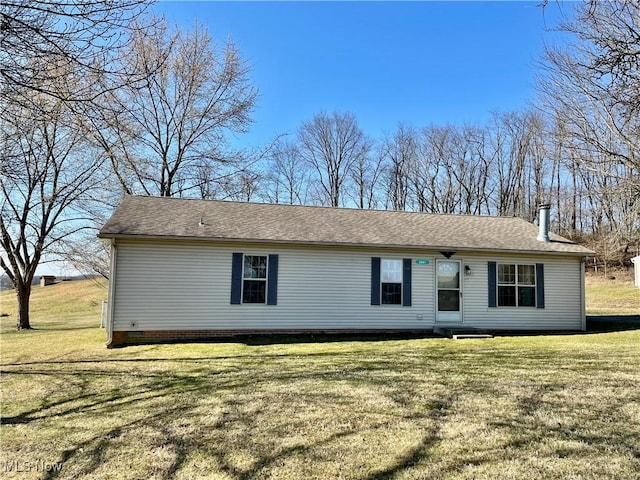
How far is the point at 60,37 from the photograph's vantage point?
4.16 m

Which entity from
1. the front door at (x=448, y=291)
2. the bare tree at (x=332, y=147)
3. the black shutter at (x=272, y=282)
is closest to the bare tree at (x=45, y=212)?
the black shutter at (x=272, y=282)

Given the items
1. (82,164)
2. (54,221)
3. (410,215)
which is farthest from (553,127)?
(54,221)

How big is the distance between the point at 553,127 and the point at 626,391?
797 cm

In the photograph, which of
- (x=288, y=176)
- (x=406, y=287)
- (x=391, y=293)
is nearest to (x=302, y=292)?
(x=391, y=293)

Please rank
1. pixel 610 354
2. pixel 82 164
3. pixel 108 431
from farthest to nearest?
pixel 82 164
pixel 610 354
pixel 108 431

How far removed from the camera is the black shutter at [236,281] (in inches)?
425

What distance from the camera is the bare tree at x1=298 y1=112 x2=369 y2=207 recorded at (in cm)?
3450

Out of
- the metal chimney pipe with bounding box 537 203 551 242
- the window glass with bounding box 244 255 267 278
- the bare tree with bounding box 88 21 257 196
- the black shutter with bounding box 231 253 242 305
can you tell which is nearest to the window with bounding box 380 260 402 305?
the window glass with bounding box 244 255 267 278

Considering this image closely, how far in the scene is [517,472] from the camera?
3.27 m

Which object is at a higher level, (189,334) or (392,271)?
(392,271)

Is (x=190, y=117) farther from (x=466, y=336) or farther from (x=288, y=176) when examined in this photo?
(x=466, y=336)

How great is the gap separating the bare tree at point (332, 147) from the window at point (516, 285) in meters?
22.6

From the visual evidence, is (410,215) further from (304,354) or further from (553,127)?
(304,354)

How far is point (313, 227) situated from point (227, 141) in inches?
418
